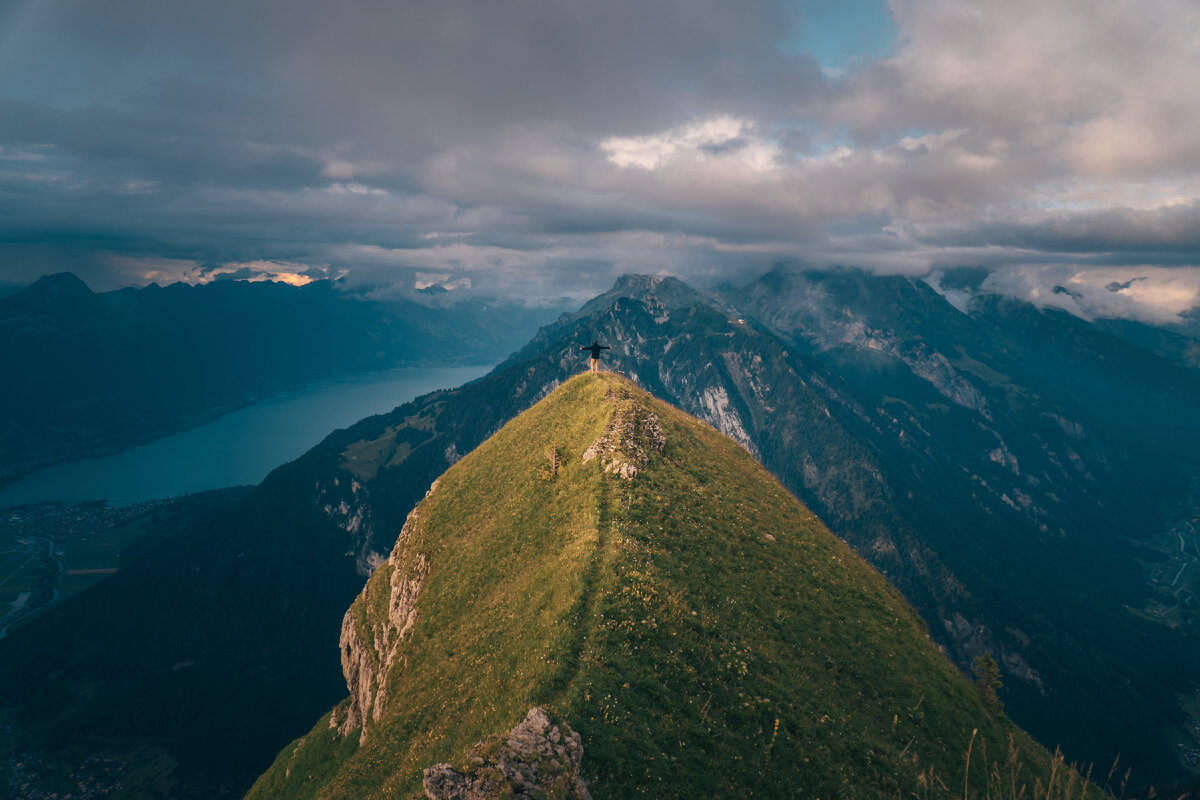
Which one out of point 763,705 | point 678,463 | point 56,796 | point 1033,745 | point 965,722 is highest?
point 678,463

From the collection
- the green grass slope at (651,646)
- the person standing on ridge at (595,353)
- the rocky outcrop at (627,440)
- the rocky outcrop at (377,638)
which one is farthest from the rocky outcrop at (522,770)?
the person standing on ridge at (595,353)

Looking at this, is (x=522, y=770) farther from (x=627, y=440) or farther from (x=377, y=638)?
(x=377, y=638)

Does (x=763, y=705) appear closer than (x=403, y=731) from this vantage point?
Yes

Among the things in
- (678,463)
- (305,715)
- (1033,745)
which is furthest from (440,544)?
(305,715)

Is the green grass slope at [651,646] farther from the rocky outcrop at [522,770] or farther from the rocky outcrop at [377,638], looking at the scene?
the rocky outcrop at [522,770]

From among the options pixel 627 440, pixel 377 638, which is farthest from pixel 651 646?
pixel 377 638

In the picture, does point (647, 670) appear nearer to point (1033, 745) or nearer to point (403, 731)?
point (403, 731)

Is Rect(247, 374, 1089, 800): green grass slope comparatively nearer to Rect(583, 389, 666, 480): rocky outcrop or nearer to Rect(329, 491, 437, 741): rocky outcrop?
Rect(583, 389, 666, 480): rocky outcrop
